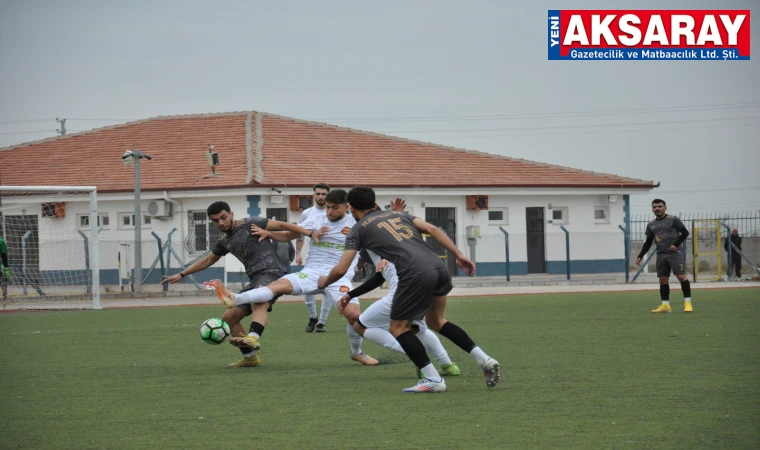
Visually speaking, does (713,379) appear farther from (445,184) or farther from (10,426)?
(445,184)

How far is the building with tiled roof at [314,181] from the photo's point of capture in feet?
108

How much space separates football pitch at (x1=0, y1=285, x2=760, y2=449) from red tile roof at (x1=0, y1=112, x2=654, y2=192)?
20.0m

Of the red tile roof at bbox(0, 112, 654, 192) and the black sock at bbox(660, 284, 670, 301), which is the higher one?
the red tile roof at bbox(0, 112, 654, 192)

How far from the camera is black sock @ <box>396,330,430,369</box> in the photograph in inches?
306

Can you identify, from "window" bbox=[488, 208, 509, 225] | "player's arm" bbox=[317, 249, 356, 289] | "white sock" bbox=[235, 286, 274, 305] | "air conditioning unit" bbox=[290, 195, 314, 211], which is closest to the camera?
"player's arm" bbox=[317, 249, 356, 289]

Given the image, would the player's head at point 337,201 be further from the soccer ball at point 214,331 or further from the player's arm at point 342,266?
the soccer ball at point 214,331

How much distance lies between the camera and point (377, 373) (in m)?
9.27

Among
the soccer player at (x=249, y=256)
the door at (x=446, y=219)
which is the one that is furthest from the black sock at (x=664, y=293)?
the door at (x=446, y=219)

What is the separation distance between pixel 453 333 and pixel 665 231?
984cm

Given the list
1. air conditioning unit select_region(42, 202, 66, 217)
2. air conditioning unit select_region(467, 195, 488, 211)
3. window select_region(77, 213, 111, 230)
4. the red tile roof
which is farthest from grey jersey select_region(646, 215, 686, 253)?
air conditioning unit select_region(42, 202, 66, 217)

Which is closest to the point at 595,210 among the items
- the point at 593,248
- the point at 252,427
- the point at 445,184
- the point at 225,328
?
the point at 593,248

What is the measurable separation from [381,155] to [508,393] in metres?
30.8

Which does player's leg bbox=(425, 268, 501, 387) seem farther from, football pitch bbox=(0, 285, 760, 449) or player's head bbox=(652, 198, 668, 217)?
player's head bbox=(652, 198, 668, 217)

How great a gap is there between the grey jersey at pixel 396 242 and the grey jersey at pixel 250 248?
7.60 ft
